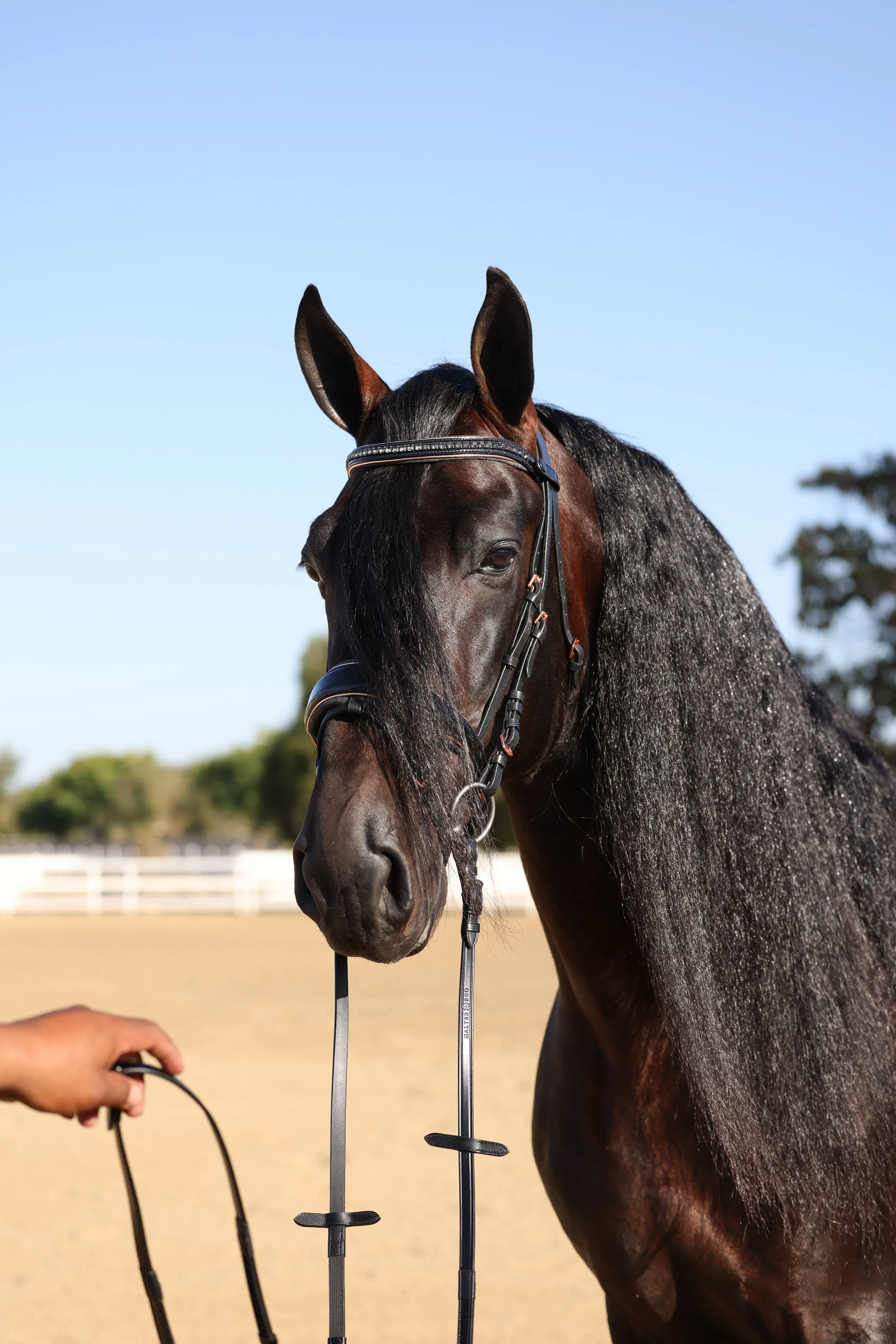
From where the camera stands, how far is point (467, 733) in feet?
5.71

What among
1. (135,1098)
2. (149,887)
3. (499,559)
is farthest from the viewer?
(149,887)

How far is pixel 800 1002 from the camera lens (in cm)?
196

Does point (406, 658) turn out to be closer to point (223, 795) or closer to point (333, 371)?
point (333, 371)

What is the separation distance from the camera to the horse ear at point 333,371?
2156 mm

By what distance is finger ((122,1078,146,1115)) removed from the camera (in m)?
1.51

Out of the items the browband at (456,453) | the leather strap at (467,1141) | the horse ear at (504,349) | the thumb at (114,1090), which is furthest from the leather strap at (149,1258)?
the horse ear at (504,349)

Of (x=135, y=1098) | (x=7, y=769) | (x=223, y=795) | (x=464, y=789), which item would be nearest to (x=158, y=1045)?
(x=135, y=1098)

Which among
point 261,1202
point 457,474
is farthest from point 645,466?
point 261,1202

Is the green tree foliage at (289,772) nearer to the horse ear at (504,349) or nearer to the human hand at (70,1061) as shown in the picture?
the horse ear at (504,349)

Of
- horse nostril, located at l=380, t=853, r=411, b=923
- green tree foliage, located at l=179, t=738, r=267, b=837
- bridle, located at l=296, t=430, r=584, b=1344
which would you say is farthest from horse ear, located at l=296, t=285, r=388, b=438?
green tree foliage, located at l=179, t=738, r=267, b=837

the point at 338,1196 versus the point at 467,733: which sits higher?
the point at 467,733

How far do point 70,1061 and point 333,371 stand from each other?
1343mm

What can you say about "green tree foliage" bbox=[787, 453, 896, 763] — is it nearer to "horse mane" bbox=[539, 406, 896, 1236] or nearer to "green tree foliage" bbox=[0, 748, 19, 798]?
"horse mane" bbox=[539, 406, 896, 1236]

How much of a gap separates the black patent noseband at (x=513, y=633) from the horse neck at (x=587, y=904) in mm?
238
